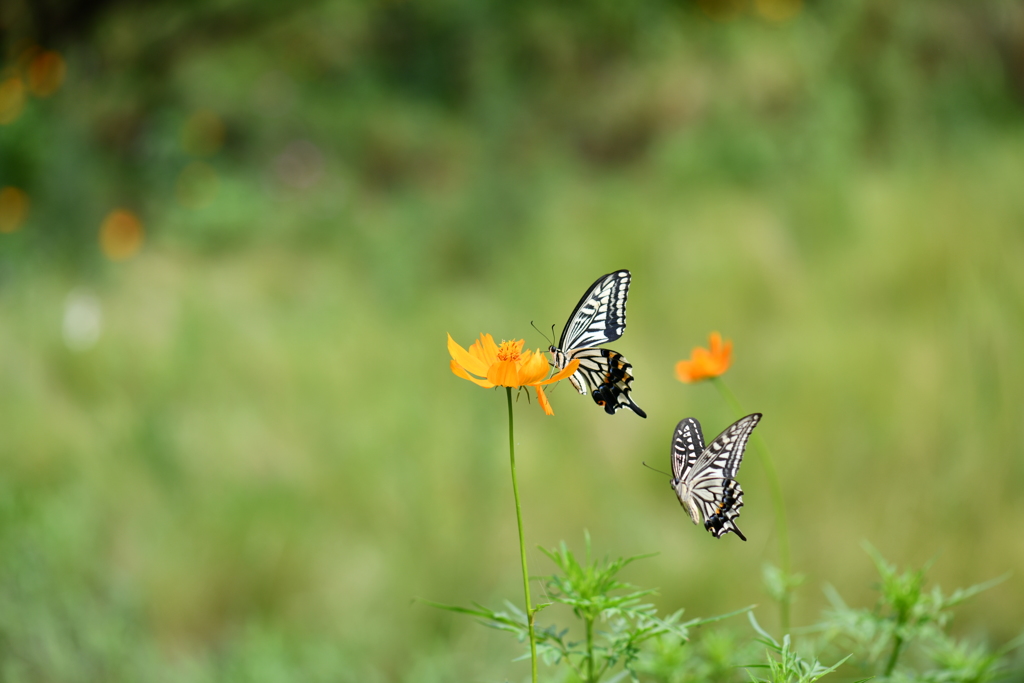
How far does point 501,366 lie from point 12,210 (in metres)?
3.69

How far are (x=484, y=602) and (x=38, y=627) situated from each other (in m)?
0.84

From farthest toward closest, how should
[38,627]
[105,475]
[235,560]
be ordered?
1. [105,475]
2. [235,560]
3. [38,627]

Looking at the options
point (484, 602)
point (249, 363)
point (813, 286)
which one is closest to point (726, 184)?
point (813, 286)

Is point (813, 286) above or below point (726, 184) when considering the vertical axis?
below

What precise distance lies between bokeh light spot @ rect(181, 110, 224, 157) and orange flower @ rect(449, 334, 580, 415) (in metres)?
4.26

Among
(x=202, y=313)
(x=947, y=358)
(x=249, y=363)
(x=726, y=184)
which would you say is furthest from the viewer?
(x=726, y=184)

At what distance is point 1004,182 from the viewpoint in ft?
8.13

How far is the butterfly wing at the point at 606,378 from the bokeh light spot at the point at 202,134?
4.30m

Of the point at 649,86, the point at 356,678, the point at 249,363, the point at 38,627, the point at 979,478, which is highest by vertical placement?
the point at 649,86

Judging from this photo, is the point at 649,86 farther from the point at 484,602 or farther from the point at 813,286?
the point at 484,602

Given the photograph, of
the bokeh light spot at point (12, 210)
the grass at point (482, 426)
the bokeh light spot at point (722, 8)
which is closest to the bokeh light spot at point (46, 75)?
the bokeh light spot at point (12, 210)

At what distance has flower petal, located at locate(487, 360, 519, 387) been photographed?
370 millimetres

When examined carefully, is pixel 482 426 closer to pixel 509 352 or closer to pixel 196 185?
pixel 509 352

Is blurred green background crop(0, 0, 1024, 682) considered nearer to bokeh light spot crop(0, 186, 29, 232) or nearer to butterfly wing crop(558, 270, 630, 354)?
bokeh light spot crop(0, 186, 29, 232)
